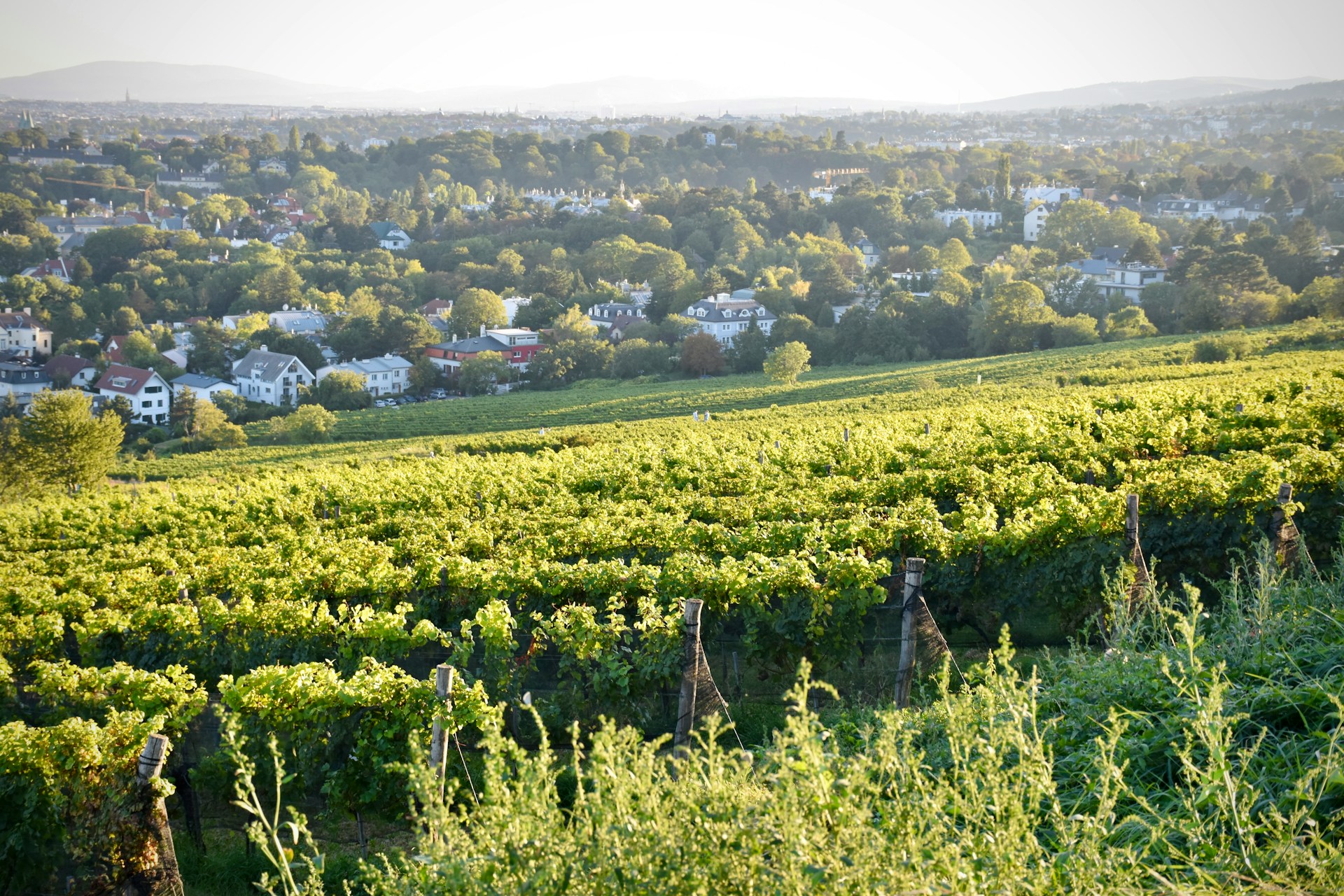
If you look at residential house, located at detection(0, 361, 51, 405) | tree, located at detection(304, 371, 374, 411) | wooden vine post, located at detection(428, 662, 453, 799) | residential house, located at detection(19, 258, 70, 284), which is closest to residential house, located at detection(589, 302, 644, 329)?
tree, located at detection(304, 371, 374, 411)

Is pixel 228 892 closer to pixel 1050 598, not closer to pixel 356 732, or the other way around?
pixel 356 732

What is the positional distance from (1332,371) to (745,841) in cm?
2210

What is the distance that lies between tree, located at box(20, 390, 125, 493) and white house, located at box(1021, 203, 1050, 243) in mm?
86068

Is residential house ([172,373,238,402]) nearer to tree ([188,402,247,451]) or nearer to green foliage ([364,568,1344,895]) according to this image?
tree ([188,402,247,451])

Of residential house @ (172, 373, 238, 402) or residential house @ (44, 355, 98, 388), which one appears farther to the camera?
residential house @ (44, 355, 98, 388)

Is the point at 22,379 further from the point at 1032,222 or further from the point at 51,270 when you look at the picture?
the point at 1032,222

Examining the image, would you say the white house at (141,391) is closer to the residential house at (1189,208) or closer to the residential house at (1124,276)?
the residential house at (1124,276)

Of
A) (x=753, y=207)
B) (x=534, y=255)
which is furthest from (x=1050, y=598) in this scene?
(x=753, y=207)

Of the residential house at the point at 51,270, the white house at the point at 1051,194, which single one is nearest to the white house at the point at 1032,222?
the white house at the point at 1051,194

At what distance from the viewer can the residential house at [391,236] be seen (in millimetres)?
110125

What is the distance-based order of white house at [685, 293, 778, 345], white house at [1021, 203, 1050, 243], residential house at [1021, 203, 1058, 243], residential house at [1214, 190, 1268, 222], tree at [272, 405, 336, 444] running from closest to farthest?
tree at [272, 405, 336, 444] → white house at [685, 293, 778, 345] → residential house at [1021, 203, 1058, 243] → white house at [1021, 203, 1050, 243] → residential house at [1214, 190, 1268, 222]

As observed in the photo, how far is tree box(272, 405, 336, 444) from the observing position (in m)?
45.2

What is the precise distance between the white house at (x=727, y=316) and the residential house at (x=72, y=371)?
133 feet

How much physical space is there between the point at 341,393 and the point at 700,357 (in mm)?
19825
